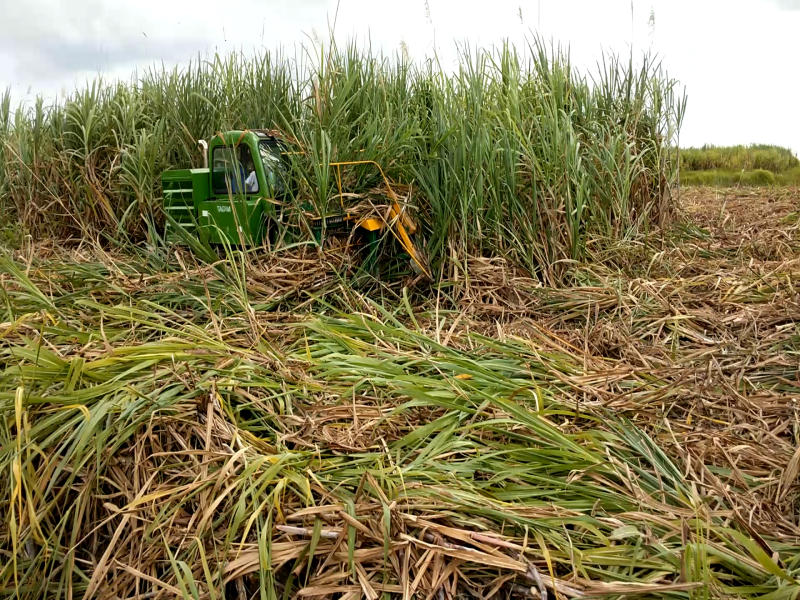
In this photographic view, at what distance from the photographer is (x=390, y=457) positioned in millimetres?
2428

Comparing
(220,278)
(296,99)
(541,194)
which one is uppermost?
(296,99)

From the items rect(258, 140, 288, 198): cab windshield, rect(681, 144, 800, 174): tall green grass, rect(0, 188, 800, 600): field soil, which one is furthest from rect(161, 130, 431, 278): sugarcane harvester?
rect(681, 144, 800, 174): tall green grass

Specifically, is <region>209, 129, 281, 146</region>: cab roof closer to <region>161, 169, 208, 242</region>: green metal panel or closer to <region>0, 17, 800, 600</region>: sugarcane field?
<region>0, 17, 800, 600</region>: sugarcane field

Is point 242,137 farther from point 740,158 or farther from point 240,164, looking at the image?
point 740,158

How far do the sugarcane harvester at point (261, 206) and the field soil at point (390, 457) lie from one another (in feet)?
2.55

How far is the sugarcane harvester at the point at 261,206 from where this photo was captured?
14.3 ft

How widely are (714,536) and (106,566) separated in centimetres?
198

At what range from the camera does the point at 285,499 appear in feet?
7.50

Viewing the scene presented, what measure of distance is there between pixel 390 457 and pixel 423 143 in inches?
111

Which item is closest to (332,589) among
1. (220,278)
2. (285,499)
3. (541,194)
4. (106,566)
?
(285,499)

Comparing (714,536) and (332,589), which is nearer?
(332,589)

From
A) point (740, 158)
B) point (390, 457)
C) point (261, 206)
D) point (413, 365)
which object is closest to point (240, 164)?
point (261, 206)

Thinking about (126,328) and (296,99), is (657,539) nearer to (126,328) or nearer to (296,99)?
(126,328)

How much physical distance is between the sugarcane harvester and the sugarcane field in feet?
0.09
